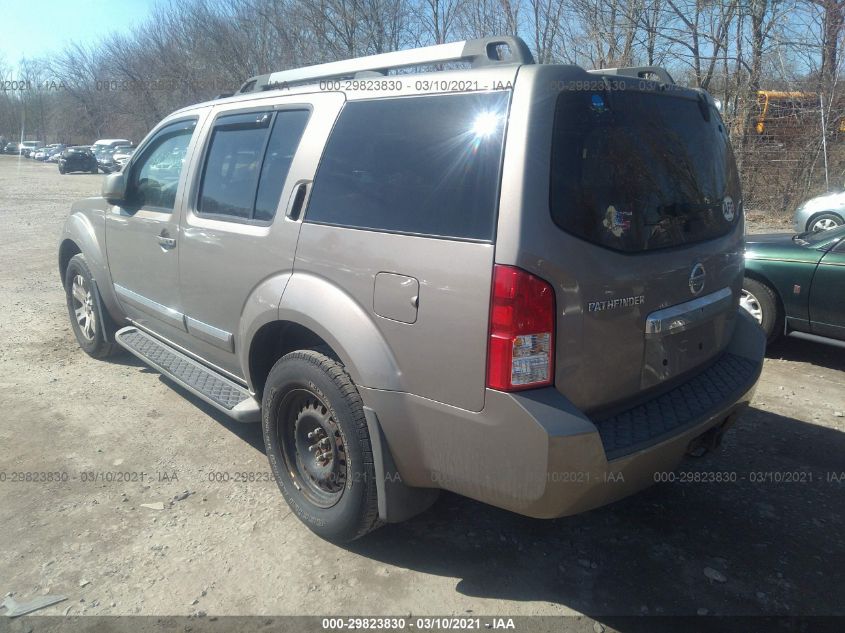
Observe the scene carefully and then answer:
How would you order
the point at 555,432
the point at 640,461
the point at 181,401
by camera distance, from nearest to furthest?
the point at 555,432 < the point at 640,461 < the point at 181,401

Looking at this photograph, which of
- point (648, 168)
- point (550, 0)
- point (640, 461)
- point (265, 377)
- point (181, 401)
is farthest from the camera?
point (550, 0)

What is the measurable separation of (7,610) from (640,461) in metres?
2.57

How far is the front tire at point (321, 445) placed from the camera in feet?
8.82

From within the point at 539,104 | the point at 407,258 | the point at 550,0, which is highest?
the point at 550,0

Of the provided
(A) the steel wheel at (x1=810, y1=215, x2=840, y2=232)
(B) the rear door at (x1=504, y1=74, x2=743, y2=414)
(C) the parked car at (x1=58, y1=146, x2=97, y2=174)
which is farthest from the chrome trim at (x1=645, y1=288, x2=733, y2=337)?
(C) the parked car at (x1=58, y1=146, x2=97, y2=174)

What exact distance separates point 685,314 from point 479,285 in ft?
3.34

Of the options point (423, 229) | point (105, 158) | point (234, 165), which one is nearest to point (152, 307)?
point (234, 165)

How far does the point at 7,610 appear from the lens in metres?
2.62

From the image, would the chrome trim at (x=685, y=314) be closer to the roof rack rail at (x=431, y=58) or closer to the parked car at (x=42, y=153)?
the roof rack rail at (x=431, y=58)

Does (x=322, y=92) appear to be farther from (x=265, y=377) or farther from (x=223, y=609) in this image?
(x=223, y=609)

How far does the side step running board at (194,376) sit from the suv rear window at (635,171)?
2024mm

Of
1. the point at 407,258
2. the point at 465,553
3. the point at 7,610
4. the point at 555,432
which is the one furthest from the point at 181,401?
the point at 555,432

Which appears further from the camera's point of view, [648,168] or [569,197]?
[648,168]

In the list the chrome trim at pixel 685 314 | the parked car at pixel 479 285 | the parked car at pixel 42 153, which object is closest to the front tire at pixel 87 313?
the parked car at pixel 479 285
